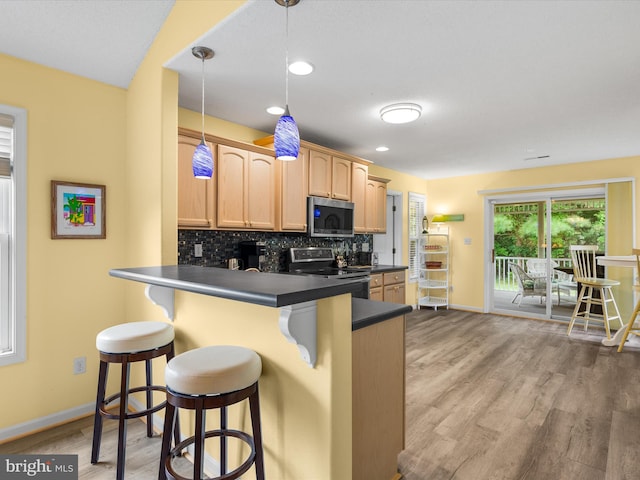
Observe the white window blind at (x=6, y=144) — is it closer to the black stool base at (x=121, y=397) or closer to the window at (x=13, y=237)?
→ the window at (x=13, y=237)

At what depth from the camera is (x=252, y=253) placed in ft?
11.1

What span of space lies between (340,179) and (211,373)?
10.6 feet

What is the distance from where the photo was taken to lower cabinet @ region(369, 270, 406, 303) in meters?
4.45

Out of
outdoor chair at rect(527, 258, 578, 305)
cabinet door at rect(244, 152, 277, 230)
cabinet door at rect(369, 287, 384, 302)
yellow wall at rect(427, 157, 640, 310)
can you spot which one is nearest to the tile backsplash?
cabinet door at rect(244, 152, 277, 230)

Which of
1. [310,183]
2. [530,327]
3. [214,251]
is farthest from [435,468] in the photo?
[530,327]

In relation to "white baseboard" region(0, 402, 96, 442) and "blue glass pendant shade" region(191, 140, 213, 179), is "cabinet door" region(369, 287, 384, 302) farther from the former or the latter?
"white baseboard" region(0, 402, 96, 442)

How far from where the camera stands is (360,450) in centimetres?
156

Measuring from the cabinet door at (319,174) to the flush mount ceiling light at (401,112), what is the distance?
38.7 inches

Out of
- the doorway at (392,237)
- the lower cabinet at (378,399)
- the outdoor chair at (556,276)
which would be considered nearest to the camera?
the lower cabinet at (378,399)

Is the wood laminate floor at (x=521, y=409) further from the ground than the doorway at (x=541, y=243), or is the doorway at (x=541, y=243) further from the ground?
the doorway at (x=541, y=243)

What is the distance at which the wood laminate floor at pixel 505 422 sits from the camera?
76.5 inches

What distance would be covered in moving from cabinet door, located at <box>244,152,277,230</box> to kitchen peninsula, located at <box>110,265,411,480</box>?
1.43m

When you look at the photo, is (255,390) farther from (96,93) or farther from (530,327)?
(530,327)

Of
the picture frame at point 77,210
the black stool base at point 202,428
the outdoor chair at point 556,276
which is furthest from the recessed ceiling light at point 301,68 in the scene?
the outdoor chair at point 556,276
